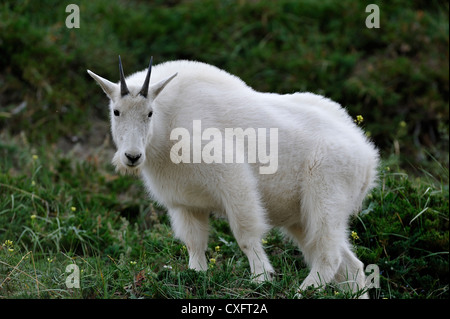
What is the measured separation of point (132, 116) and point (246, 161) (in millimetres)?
1136

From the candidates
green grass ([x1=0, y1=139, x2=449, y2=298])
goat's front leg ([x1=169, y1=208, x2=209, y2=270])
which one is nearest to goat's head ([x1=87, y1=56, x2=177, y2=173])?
goat's front leg ([x1=169, y1=208, x2=209, y2=270])

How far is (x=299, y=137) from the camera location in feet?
18.8

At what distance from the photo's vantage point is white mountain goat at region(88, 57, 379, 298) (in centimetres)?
538

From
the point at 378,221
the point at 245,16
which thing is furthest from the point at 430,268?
the point at 245,16

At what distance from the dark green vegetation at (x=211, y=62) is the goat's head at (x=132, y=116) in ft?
3.28

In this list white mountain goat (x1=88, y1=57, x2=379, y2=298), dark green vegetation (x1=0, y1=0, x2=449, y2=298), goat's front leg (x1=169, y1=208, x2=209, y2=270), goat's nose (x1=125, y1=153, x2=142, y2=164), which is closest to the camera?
goat's nose (x1=125, y1=153, x2=142, y2=164)

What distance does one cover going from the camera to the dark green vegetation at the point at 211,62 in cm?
564

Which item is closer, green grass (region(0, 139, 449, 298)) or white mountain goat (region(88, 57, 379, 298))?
green grass (region(0, 139, 449, 298))

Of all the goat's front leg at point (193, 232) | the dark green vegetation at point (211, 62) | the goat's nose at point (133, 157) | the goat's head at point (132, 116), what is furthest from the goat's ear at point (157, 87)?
the dark green vegetation at point (211, 62)

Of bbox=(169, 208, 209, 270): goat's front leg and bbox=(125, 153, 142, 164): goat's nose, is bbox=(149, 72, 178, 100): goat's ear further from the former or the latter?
bbox=(169, 208, 209, 270): goat's front leg

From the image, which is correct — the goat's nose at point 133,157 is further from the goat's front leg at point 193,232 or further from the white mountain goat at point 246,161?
the goat's front leg at point 193,232

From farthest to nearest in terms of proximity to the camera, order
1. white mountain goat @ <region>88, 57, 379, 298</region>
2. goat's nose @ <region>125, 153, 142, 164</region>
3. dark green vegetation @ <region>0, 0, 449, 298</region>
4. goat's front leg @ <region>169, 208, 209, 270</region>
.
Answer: goat's front leg @ <region>169, 208, 209, 270</region> → dark green vegetation @ <region>0, 0, 449, 298</region> → white mountain goat @ <region>88, 57, 379, 298</region> → goat's nose @ <region>125, 153, 142, 164</region>
